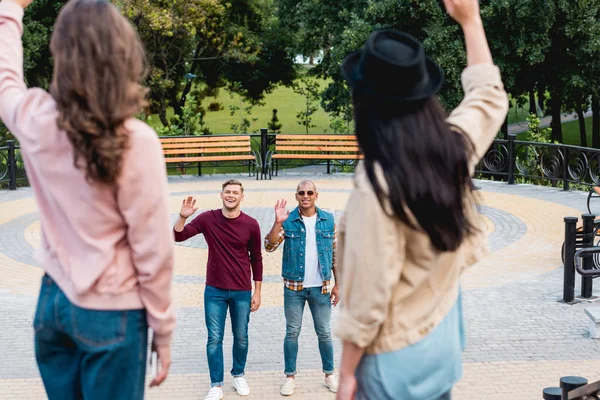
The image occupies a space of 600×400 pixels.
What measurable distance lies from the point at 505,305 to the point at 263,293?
288 cm

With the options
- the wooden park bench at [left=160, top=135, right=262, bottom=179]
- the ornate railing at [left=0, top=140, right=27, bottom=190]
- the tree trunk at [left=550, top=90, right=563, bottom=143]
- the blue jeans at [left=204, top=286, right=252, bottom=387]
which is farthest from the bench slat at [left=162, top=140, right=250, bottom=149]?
Result: the blue jeans at [left=204, top=286, right=252, bottom=387]

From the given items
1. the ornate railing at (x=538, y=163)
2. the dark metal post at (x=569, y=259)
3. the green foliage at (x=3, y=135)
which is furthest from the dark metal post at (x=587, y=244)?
the green foliage at (x=3, y=135)

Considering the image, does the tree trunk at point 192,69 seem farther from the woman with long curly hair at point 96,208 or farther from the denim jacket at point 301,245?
the woman with long curly hair at point 96,208

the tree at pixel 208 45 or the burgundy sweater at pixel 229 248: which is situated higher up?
the tree at pixel 208 45

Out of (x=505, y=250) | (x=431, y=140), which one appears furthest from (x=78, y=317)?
(x=505, y=250)

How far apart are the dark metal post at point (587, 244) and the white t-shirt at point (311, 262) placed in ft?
12.7

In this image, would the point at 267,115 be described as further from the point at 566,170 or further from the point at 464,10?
the point at 464,10

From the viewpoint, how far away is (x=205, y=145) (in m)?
20.8

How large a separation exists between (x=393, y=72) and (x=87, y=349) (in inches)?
50.8

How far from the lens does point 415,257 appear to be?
105 inches

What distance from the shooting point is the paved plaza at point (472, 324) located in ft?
24.0

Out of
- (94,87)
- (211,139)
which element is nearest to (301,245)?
(94,87)

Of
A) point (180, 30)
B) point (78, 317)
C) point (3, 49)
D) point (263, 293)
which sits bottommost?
point (263, 293)

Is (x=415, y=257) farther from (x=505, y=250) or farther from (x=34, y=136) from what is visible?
(x=505, y=250)
